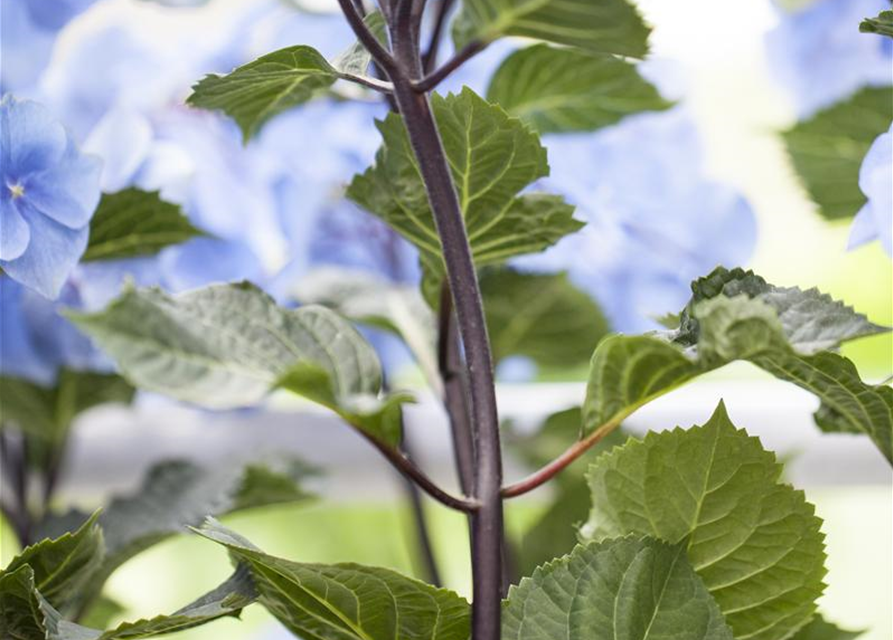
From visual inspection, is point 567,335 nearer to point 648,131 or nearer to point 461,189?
point 648,131

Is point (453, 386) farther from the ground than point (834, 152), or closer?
closer

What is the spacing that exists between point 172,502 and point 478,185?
26 centimetres

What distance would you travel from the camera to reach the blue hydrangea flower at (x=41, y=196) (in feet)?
1.16

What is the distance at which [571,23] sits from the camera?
38 centimetres

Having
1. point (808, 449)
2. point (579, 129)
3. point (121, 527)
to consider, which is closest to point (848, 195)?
point (579, 129)

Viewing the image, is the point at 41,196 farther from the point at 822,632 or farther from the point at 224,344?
the point at 822,632

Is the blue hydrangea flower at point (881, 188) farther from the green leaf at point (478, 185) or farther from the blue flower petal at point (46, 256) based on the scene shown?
the blue flower petal at point (46, 256)

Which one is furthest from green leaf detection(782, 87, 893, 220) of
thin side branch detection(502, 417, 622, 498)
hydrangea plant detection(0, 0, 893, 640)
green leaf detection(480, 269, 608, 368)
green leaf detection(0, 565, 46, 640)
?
green leaf detection(0, 565, 46, 640)

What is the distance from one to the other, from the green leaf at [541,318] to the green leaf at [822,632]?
24cm

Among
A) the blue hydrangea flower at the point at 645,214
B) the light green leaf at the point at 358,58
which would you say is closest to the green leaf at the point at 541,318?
the blue hydrangea flower at the point at 645,214

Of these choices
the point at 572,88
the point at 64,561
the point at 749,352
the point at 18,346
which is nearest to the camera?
the point at 749,352

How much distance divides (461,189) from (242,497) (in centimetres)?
23

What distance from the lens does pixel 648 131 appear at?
61cm

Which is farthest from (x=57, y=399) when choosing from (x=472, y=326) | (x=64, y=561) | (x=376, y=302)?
(x=472, y=326)
